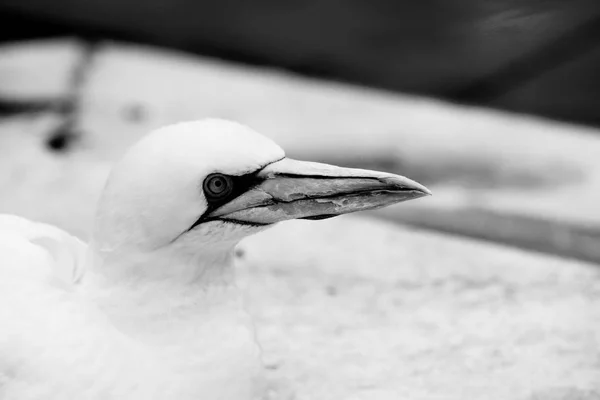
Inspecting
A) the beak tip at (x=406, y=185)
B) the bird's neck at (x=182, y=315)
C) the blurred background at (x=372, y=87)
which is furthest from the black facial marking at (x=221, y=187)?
the blurred background at (x=372, y=87)

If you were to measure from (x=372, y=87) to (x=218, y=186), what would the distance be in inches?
106

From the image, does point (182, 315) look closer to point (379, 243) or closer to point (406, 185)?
point (406, 185)

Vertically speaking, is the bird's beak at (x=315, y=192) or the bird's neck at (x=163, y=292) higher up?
the bird's beak at (x=315, y=192)

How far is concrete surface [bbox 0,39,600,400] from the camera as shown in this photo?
2215 mm

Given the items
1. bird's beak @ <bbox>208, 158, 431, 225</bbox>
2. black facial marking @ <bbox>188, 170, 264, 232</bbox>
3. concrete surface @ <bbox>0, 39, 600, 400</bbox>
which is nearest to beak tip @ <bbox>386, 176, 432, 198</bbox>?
bird's beak @ <bbox>208, 158, 431, 225</bbox>

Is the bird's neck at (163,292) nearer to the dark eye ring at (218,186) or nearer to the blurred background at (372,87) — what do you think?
the dark eye ring at (218,186)

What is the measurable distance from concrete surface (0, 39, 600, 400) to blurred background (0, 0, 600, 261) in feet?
0.05

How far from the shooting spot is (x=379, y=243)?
2.90 metres

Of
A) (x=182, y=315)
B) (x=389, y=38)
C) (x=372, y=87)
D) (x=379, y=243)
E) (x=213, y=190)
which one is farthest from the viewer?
(x=389, y=38)

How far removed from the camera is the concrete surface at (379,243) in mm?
2215

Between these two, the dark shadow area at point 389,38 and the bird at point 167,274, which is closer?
the bird at point 167,274

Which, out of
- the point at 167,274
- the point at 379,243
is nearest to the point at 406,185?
the point at 167,274

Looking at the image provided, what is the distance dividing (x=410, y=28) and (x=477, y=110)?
83 centimetres

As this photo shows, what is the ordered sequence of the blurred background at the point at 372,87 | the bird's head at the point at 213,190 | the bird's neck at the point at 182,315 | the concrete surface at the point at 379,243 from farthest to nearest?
the blurred background at the point at 372,87, the concrete surface at the point at 379,243, the bird's neck at the point at 182,315, the bird's head at the point at 213,190
